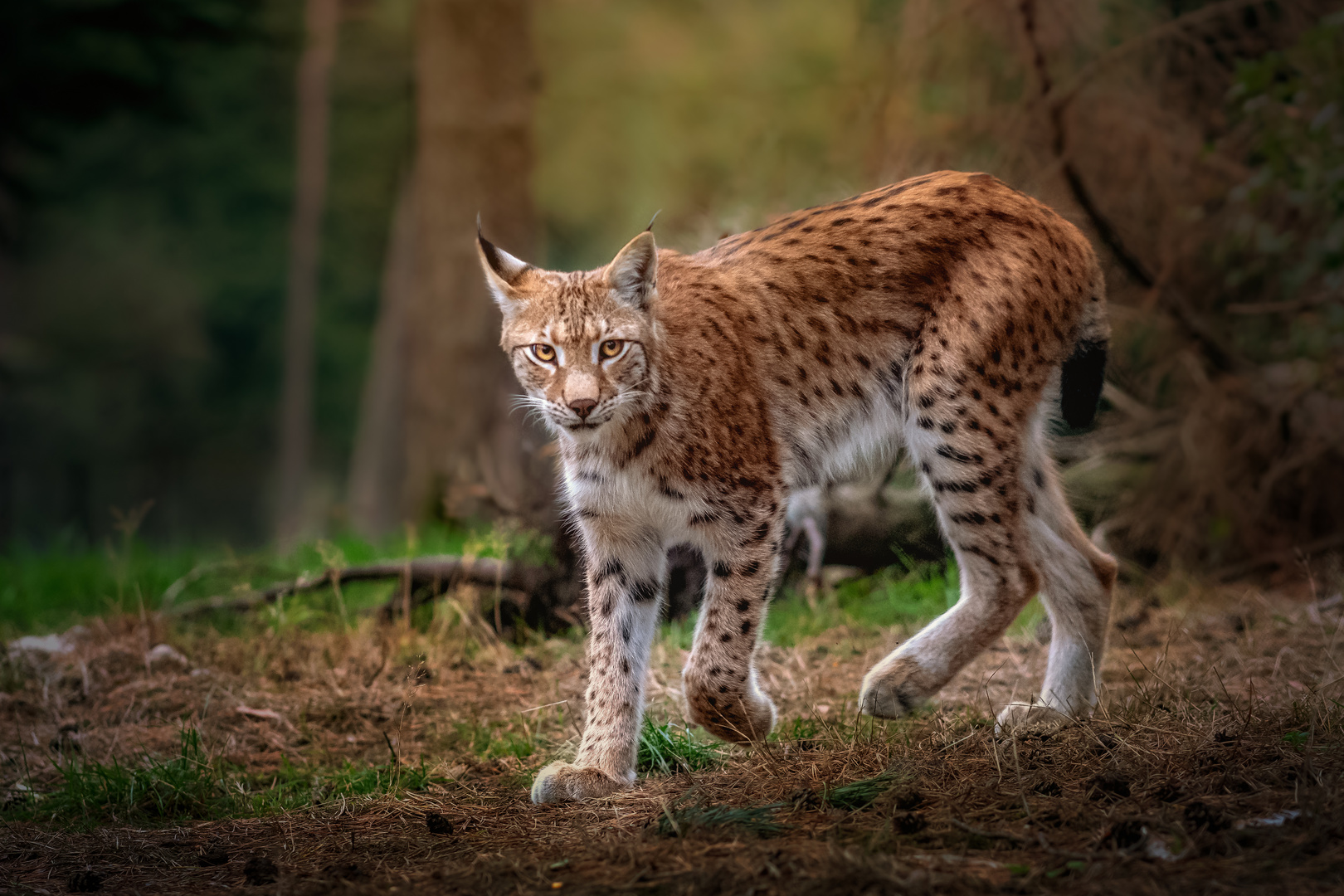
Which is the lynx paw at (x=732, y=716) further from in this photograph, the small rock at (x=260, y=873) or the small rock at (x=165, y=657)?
the small rock at (x=165, y=657)

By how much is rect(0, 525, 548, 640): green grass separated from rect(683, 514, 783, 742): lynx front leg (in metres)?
2.19

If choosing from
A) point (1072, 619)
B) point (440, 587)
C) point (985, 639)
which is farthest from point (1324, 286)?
point (440, 587)

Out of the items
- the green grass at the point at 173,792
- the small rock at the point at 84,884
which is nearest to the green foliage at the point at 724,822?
the green grass at the point at 173,792

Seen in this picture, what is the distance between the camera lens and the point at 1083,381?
478 centimetres

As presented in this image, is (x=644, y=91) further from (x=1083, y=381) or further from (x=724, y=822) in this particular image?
(x=724, y=822)

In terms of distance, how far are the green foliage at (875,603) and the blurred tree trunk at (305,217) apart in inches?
491

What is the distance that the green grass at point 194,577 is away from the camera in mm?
6246

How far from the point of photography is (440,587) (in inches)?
244

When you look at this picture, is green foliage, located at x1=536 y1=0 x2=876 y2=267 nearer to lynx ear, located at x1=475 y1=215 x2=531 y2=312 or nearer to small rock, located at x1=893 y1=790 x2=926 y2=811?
lynx ear, located at x1=475 y1=215 x2=531 y2=312

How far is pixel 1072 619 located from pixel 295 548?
562 centimetres

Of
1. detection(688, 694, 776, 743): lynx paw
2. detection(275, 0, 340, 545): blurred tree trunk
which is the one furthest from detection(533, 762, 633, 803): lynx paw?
detection(275, 0, 340, 545): blurred tree trunk

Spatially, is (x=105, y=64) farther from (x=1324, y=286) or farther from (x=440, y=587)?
(x=1324, y=286)

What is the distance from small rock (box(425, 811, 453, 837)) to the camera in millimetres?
3326

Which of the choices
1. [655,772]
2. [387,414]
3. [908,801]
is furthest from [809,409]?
[387,414]
